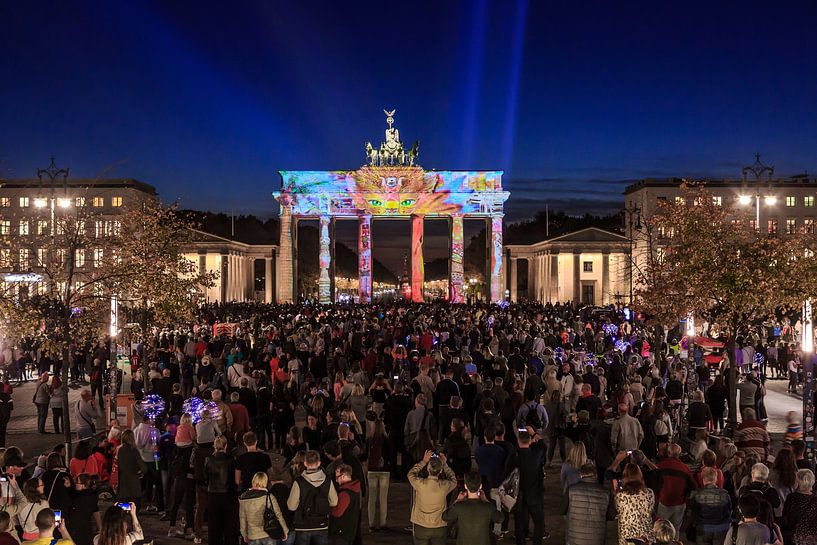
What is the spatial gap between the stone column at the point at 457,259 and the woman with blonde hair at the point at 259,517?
212ft

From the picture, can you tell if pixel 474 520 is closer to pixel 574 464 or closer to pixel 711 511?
pixel 574 464

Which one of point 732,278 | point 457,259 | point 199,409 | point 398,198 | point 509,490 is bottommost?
point 509,490

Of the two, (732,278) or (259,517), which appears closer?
(259,517)

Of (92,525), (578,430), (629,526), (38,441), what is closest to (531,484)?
(629,526)

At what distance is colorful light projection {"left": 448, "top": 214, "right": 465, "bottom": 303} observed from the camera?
7331 cm

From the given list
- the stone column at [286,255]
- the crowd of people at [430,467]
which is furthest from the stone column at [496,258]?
the crowd of people at [430,467]

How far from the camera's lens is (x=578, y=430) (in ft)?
42.5

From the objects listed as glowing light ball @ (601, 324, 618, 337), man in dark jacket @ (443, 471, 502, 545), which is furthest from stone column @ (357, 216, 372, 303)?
man in dark jacket @ (443, 471, 502, 545)

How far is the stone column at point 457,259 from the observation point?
7331cm

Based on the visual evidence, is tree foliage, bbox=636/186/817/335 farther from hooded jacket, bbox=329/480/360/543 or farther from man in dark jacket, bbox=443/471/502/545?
hooded jacket, bbox=329/480/360/543

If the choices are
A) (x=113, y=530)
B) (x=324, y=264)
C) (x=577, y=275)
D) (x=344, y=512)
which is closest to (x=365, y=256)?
(x=324, y=264)

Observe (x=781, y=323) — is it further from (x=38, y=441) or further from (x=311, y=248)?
(x=311, y=248)

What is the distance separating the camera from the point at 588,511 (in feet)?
26.5

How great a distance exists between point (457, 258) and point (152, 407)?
6122 centimetres
